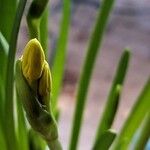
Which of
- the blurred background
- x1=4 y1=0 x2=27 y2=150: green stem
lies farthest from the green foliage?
the blurred background

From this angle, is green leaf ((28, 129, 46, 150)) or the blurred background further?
the blurred background

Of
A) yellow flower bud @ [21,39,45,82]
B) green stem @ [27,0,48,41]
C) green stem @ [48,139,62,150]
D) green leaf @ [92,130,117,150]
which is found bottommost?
green leaf @ [92,130,117,150]

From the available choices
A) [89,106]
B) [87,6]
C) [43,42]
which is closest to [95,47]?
[43,42]

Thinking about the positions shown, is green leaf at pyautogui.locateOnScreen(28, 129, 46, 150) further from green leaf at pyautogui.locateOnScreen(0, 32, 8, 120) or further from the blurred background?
the blurred background

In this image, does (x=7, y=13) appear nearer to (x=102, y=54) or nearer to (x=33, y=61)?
(x=33, y=61)

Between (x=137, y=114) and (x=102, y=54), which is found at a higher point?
(x=137, y=114)

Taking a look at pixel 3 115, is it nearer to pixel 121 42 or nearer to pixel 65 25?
pixel 65 25

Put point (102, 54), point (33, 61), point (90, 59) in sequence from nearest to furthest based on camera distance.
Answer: point (33, 61) → point (90, 59) → point (102, 54)

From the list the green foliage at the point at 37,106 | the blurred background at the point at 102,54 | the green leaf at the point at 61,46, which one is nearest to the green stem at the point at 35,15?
the green foliage at the point at 37,106

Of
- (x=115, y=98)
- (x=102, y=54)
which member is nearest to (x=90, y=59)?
(x=115, y=98)
